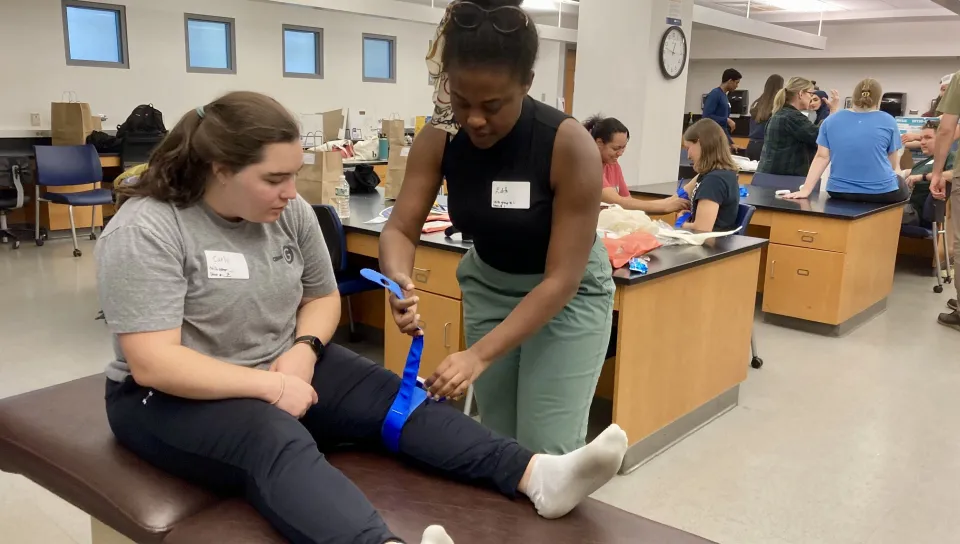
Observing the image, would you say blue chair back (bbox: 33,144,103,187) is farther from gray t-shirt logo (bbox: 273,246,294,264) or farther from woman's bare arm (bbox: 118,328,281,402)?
woman's bare arm (bbox: 118,328,281,402)

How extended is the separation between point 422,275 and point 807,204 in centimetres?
244

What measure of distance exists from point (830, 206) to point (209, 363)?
3692 millimetres

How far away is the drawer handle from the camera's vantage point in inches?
110

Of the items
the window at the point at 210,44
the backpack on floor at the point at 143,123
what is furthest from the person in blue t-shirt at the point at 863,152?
the window at the point at 210,44

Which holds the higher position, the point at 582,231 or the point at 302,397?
the point at 582,231

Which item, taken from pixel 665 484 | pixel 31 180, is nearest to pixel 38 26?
pixel 31 180

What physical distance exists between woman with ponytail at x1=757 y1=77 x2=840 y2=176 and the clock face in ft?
3.09

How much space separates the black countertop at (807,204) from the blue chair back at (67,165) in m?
4.23

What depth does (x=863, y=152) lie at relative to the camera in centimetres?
431

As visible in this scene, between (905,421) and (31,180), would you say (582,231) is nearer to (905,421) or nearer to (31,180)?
(905,421)

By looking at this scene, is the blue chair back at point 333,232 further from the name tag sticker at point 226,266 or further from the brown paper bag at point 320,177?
the name tag sticker at point 226,266

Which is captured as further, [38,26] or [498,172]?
[38,26]

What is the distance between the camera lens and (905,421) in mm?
2980

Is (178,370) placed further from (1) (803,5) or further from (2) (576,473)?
(1) (803,5)
